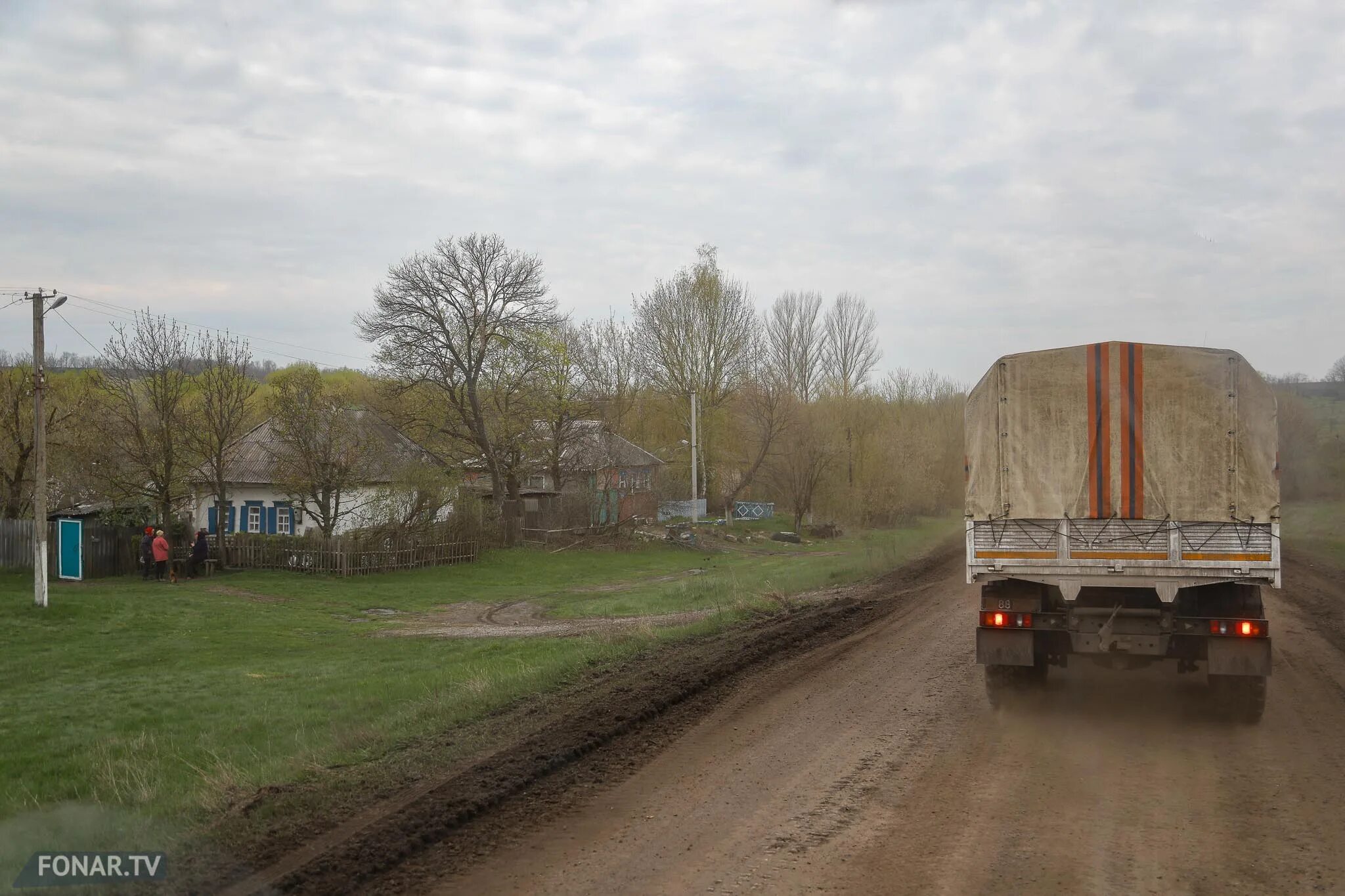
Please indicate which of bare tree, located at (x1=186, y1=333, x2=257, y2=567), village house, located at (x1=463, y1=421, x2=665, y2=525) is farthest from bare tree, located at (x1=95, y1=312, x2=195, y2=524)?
village house, located at (x1=463, y1=421, x2=665, y2=525)

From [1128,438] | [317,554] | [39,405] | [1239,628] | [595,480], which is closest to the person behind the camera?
[1239,628]

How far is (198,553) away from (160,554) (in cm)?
127

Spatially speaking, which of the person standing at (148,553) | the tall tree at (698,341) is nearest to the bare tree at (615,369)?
the tall tree at (698,341)

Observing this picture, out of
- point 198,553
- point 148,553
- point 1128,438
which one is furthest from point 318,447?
point 1128,438

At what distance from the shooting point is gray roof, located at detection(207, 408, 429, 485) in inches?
1412

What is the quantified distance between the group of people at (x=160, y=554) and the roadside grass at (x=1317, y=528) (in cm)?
3505

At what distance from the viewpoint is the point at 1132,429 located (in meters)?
9.34

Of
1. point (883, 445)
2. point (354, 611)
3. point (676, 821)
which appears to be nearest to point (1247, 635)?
point (676, 821)

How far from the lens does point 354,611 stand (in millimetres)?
25891

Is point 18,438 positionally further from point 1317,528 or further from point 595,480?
point 1317,528

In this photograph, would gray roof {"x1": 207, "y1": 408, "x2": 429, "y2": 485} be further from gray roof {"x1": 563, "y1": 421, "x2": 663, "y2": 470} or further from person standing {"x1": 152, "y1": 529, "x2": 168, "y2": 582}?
gray roof {"x1": 563, "y1": 421, "x2": 663, "y2": 470}

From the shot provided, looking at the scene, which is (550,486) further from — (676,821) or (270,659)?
(676,821)

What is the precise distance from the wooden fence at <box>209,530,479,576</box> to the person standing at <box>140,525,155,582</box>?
2.45 m

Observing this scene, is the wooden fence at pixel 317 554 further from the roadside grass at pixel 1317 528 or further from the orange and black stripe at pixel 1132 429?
the roadside grass at pixel 1317 528
